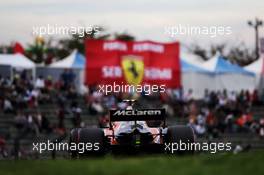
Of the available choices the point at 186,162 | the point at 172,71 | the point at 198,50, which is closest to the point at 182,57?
the point at 172,71

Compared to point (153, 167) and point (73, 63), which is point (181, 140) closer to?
point (153, 167)

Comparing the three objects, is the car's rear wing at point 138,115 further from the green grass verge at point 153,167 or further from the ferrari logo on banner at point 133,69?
the ferrari logo on banner at point 133,69

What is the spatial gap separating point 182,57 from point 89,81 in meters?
8.88

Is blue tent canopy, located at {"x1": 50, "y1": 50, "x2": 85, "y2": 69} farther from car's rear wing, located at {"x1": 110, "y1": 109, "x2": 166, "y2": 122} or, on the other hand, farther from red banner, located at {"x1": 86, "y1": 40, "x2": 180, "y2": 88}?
car's rear wing, located at {"x1": 110, "y1": 109, "x2": 166, "y2": 122}

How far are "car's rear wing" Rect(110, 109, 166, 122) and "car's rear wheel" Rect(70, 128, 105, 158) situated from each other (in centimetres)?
84

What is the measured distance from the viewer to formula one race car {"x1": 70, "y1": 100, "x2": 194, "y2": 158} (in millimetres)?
18256

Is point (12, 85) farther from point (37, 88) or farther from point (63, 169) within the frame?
point (63, 169)

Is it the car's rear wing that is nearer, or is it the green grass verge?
the green grass verge

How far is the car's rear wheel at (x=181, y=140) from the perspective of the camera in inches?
719

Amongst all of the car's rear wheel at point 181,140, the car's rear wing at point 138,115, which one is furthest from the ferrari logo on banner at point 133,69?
the car's rear wheel at point 181,140

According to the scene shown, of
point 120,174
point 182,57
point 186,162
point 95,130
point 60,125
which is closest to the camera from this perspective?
point 120,174

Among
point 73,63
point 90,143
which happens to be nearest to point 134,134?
point 90,143

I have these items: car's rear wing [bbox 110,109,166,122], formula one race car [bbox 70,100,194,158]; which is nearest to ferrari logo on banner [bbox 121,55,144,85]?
formula one race car [bbox 70,100,194,158]

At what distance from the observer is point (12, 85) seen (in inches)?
1417
